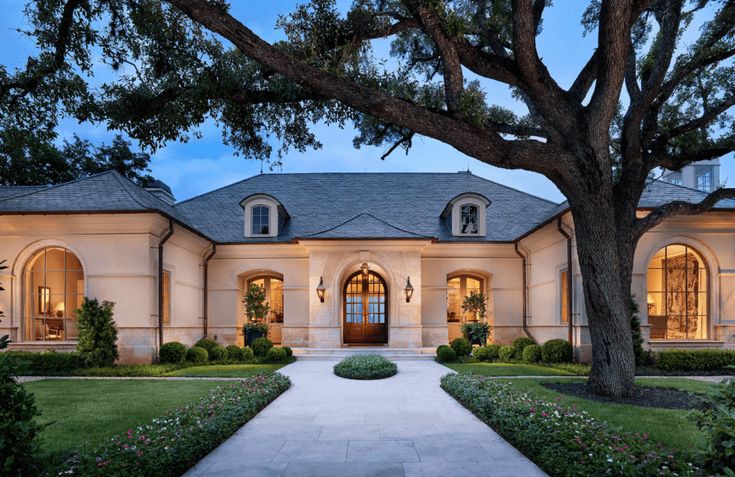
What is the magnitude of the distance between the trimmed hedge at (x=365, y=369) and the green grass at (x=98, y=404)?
3.18 m

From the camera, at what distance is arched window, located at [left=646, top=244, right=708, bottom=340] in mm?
14883

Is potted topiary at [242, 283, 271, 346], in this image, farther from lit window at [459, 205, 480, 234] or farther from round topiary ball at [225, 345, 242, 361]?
lit window at [459, 205, 480, 234]

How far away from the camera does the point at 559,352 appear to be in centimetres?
1476

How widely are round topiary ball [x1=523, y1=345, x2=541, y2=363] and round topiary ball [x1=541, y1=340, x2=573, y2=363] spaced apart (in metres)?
0.52

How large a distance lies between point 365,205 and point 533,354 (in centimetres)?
988

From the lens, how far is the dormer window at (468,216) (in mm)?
19906

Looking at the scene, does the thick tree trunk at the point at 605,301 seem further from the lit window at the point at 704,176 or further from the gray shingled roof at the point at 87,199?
the lit window at the point at 704,176

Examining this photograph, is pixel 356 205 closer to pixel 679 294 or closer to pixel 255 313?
pixel 255 313

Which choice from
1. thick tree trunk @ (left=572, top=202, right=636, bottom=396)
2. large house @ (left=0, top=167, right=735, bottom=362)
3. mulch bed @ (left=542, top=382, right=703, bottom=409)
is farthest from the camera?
large house @ (left=0, top=167, right=735, bottom=362)

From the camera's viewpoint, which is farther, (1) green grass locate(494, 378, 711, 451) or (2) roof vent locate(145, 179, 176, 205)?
(2) roof vent locate(145, 179, 176, 205)

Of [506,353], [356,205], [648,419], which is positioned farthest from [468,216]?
[648,419]

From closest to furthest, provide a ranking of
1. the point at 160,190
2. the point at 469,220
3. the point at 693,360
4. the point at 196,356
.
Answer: the point at 693,360 < the point at 196,356 < the point at 469,220 < the point at 160,190

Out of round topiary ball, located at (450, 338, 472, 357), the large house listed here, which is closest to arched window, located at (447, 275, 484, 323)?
the large house

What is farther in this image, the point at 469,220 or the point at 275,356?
the point at 469,220
